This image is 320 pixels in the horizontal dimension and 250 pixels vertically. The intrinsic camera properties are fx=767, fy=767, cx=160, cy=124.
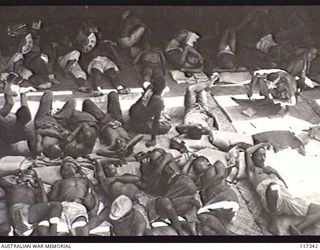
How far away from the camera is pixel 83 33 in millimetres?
5363

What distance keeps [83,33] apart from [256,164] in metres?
1.50

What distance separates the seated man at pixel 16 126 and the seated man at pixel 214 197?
1118 millimetres

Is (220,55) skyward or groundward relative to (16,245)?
skyward

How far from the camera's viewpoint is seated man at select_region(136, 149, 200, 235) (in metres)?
5.08

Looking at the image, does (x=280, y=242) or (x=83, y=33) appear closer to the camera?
(x=280, y=242)

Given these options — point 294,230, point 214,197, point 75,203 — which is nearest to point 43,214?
point 75,203

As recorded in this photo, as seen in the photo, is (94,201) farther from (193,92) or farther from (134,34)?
(134,34)

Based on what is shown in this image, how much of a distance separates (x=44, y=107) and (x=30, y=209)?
2.31ft

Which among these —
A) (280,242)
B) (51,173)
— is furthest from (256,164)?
(51,173)

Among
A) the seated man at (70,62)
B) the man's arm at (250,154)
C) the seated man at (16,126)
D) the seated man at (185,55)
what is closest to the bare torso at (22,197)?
the seated man at (16,126)

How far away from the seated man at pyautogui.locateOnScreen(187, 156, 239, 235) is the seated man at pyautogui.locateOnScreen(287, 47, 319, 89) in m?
0.81

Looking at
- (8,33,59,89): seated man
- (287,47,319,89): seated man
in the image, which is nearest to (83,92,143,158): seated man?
(8,33,59,89): seated man

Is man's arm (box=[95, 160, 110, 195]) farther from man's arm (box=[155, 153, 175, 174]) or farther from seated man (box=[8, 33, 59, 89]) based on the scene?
seated man (box=[8, 33, 59, 89])

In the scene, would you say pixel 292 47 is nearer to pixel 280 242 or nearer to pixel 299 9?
pixel 299 9
